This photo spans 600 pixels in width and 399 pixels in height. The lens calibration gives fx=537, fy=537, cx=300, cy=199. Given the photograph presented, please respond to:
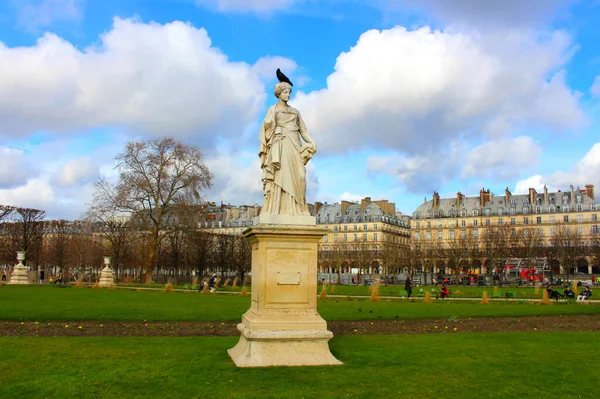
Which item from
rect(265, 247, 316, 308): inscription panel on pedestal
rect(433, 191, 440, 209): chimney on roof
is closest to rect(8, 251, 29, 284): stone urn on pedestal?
rect(265, 247, 316, 308): inscription panel on pedestal

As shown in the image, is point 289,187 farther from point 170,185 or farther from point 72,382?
point 170,185

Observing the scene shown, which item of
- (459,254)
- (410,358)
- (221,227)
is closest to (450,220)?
(459,254)

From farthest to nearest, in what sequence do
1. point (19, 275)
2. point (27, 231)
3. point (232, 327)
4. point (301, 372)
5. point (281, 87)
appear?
point (27, 231), point (19, 275), point (232, 327), point (281, 87), point (301, 372)

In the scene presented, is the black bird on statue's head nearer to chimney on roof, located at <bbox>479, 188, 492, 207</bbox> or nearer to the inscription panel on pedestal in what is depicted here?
the inscription panel on pedestal

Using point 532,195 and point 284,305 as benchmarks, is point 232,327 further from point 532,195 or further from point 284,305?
point 532,195

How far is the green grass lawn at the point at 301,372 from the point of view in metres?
7.18

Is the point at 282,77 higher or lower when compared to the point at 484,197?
lower

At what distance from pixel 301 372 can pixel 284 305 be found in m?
1.26

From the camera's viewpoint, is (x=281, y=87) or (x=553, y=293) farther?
(x=553, y=293)

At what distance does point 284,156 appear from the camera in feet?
32.0

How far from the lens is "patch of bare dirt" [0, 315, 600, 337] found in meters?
14.5

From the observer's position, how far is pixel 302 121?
10.2 m

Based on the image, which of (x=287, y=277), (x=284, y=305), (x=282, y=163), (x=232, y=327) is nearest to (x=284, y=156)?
(x=282, y=163)

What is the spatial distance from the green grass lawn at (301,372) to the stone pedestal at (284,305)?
15.1 inches
